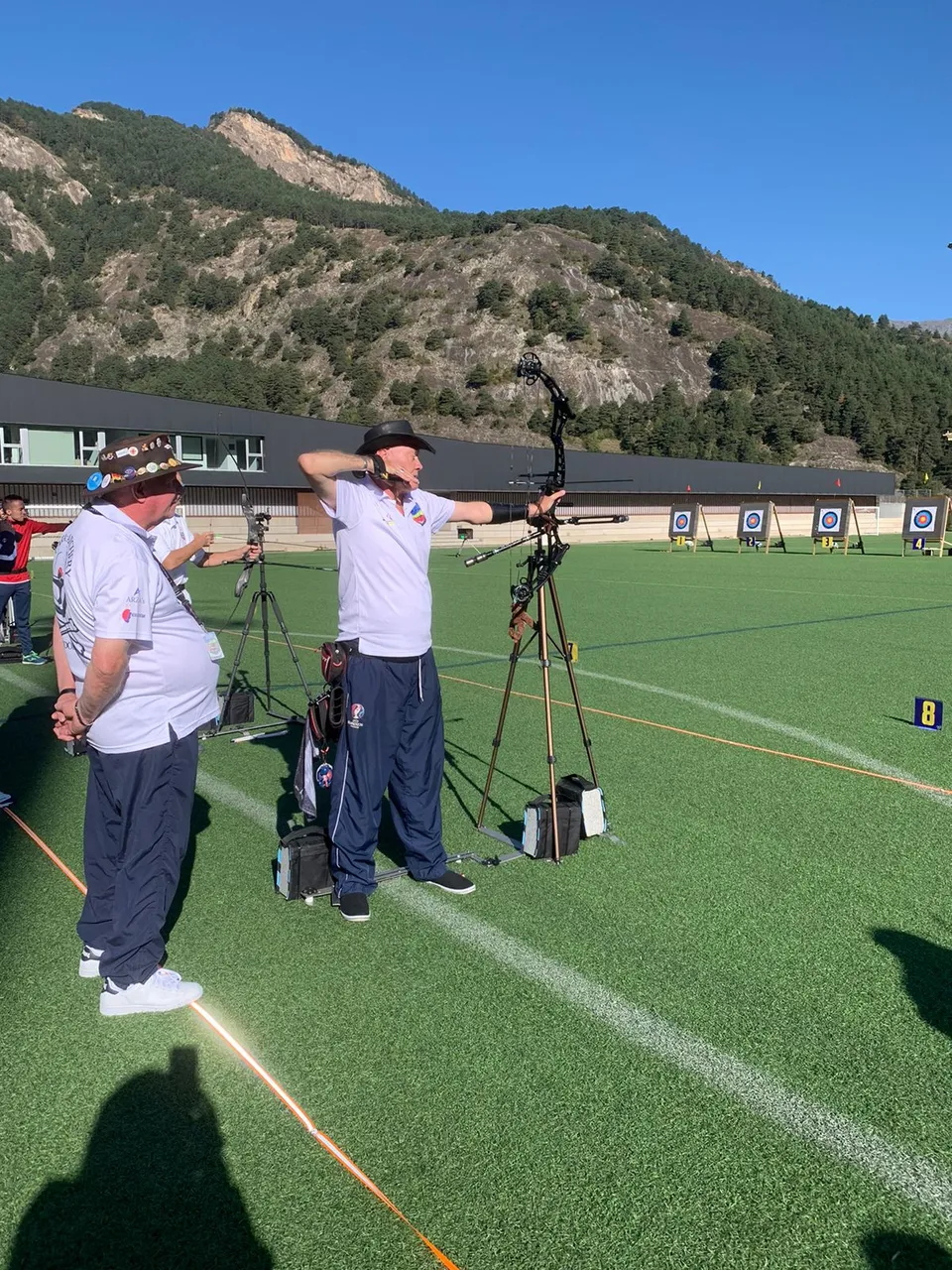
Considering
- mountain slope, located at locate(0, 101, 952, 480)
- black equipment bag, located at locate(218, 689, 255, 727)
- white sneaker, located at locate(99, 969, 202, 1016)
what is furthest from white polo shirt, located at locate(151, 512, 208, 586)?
mountain slope, located at locate(0, 101, 952, 480)

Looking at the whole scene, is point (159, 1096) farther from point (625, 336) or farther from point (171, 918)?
point (625, 336)

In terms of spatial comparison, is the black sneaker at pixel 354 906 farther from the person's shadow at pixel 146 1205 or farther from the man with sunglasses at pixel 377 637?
the person's shadow at pixel 146 1205

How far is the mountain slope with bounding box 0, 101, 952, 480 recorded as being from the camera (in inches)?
4316

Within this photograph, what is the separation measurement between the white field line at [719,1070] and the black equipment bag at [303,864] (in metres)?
0.44

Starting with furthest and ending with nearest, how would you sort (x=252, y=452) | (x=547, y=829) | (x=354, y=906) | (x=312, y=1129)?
(x=252, y=452)
(x=547, y=829)
(x=354, y=906)
(x=312, y=1129)

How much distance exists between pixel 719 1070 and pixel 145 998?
2.06 metres

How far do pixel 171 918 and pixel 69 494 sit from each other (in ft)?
138

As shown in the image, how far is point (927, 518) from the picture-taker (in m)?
35.8

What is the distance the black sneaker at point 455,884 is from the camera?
4.30 m

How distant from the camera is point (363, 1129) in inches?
103

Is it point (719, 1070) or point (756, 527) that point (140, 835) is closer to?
point (719, 1070)

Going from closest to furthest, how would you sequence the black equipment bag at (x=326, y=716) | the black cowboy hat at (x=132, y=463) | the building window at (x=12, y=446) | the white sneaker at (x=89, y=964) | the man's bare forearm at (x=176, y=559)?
the black cowboy hat at (x=132, y=463) → the white sneaker at (x=89, y=964) → the black equipment bag at (x=326, y=716) → the man's bare forearm at (x=176, y=559) → the building window at (x=12, y=446)

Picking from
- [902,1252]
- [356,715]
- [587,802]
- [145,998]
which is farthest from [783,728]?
[145,998]

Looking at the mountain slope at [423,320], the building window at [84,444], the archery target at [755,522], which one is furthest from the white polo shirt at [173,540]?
the mountain slope at [423,320]
